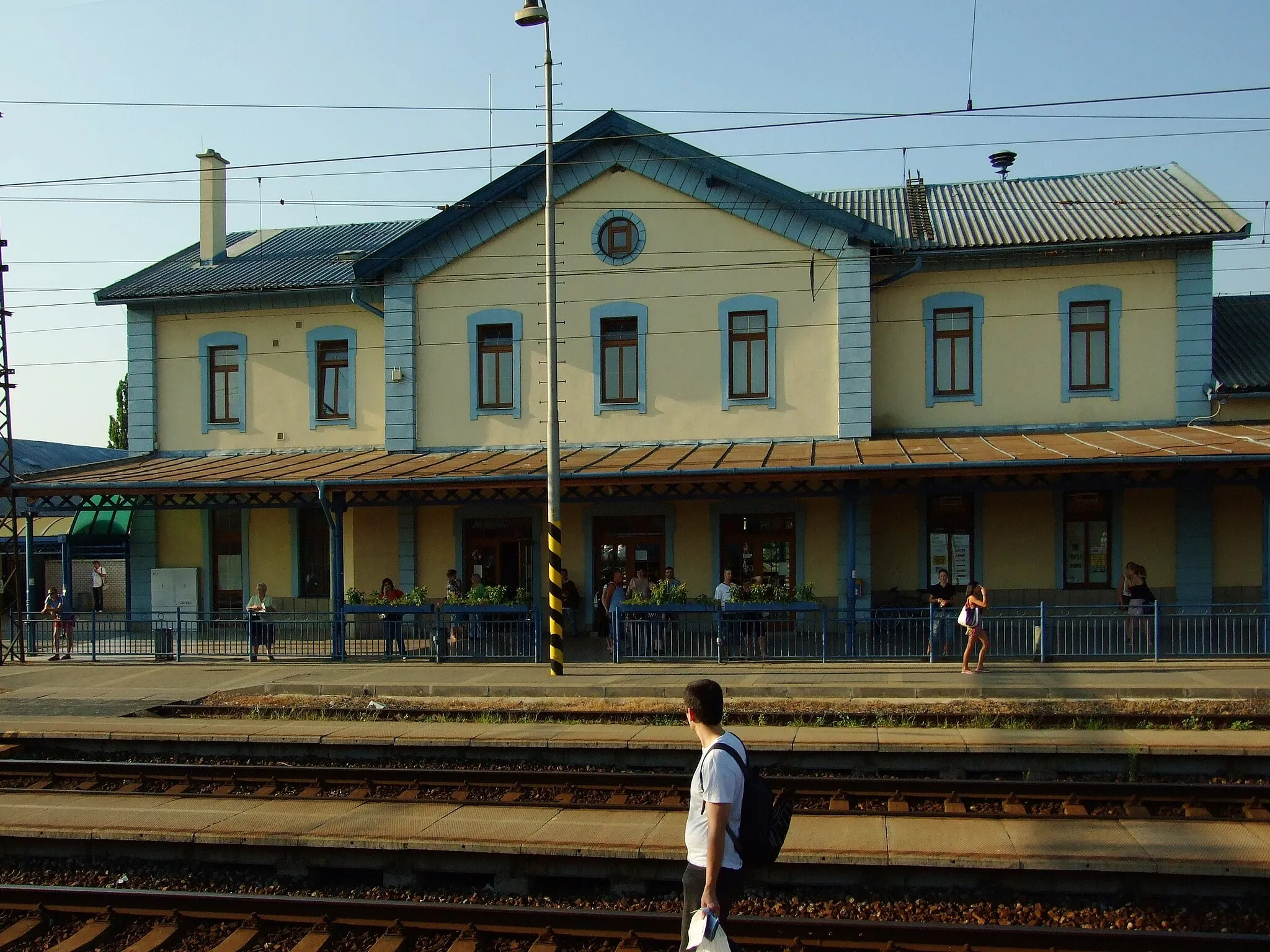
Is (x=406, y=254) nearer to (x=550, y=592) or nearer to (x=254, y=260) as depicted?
(x=254, y=260)

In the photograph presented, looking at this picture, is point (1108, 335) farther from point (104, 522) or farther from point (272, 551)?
point (104, 522)

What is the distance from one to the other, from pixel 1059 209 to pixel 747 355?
305 inches

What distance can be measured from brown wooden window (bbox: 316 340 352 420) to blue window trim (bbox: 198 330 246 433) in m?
1.86

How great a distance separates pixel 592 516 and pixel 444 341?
4.94 m

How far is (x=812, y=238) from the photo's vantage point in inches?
835

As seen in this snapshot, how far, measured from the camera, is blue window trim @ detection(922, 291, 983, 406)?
21.7 meters

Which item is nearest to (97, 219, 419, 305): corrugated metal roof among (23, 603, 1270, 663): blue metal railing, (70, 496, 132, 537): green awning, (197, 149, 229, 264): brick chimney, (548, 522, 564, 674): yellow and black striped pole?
(197, 149, 229, 264): brick chimney

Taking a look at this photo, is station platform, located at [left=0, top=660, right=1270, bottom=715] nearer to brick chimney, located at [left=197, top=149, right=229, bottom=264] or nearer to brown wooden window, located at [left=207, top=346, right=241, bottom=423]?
brown wooden window, located at [left=207, top=346, right=241, bottom=423]

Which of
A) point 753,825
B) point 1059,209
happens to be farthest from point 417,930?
point 1059,209

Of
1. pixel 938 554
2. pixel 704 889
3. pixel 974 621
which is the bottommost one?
pixel 974 621

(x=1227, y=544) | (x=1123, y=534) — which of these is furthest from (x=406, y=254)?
(x=1227, y=544)

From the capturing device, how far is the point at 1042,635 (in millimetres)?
17062

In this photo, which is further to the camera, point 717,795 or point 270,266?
point 270,266

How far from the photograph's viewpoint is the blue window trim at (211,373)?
2484 cm
